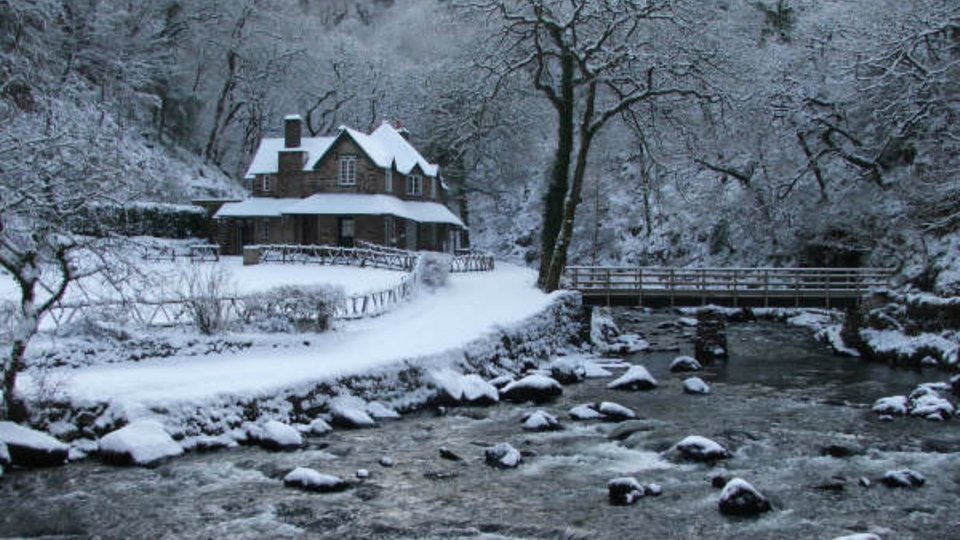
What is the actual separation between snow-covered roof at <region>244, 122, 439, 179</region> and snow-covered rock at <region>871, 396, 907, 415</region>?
1292 inches

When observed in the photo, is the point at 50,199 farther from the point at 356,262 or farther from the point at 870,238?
the point at 870,238

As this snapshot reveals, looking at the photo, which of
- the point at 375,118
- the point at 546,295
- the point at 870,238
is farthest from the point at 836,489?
the point at 375,118

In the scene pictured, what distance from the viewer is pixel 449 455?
15.1 meters

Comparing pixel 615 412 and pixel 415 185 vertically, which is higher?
pixel 415 185

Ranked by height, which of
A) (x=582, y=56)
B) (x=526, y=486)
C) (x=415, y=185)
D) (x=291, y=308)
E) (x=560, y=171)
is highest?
(x=582, y=56)

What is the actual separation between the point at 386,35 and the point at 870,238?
221 ft

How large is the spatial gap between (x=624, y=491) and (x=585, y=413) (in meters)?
5.93

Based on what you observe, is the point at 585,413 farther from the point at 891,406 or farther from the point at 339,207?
the point at 339,207

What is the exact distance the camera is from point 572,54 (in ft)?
106

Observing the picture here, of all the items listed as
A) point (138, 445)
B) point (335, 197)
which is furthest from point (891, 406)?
point (335, 197)

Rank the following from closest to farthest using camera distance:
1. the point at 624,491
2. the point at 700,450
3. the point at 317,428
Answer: the point at 624,491, the point at 700,450, the point at 317,428

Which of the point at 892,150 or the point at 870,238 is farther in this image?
the point at 892,150

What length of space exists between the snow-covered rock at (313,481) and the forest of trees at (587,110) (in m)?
6.89

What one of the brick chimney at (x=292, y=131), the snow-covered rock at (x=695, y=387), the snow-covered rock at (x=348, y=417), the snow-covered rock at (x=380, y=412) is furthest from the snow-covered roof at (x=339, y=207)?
the snow-covered rock at (x=348, y=417)
